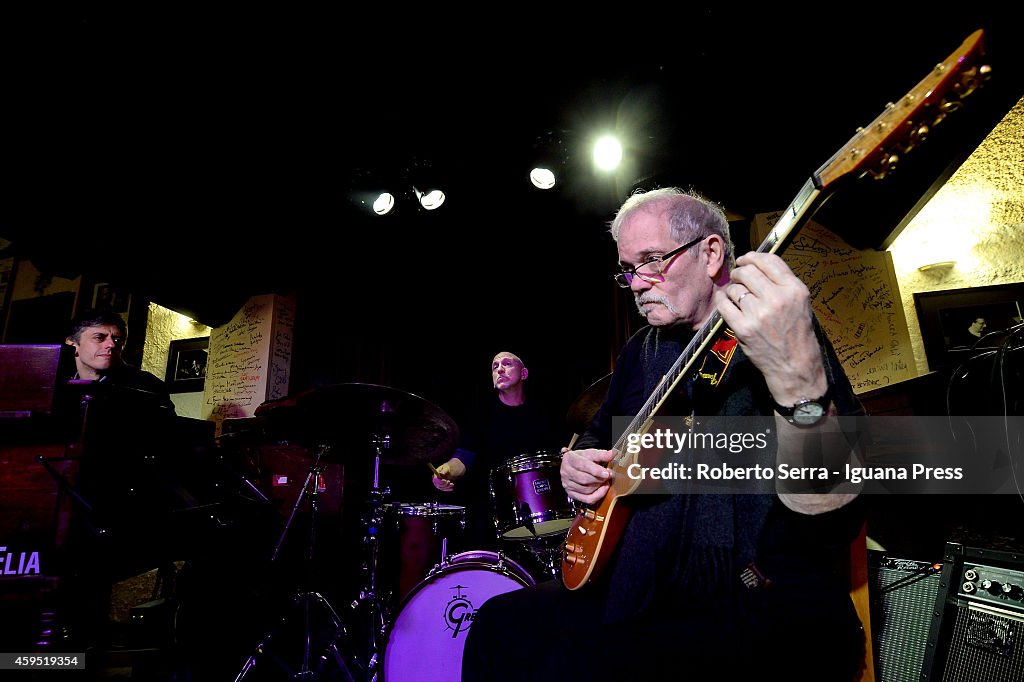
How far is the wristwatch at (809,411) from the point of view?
40.4 inches

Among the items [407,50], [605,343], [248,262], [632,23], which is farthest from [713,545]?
[248,262]

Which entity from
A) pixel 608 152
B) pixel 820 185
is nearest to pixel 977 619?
pixel 820 185

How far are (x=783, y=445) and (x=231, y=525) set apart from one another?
2.72 metres

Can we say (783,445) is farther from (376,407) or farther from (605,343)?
(605,343)

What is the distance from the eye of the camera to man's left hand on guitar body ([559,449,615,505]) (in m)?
1.51

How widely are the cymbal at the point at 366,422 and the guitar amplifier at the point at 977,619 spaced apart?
2120 millimetres

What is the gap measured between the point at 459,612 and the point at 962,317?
3.91 metres

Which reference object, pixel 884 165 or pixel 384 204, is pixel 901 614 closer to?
pixel 884 165

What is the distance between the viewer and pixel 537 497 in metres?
2.81

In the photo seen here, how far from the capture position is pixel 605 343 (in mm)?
5172

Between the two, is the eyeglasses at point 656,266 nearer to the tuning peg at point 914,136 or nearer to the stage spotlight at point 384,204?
the tuning peg at point 914,136
